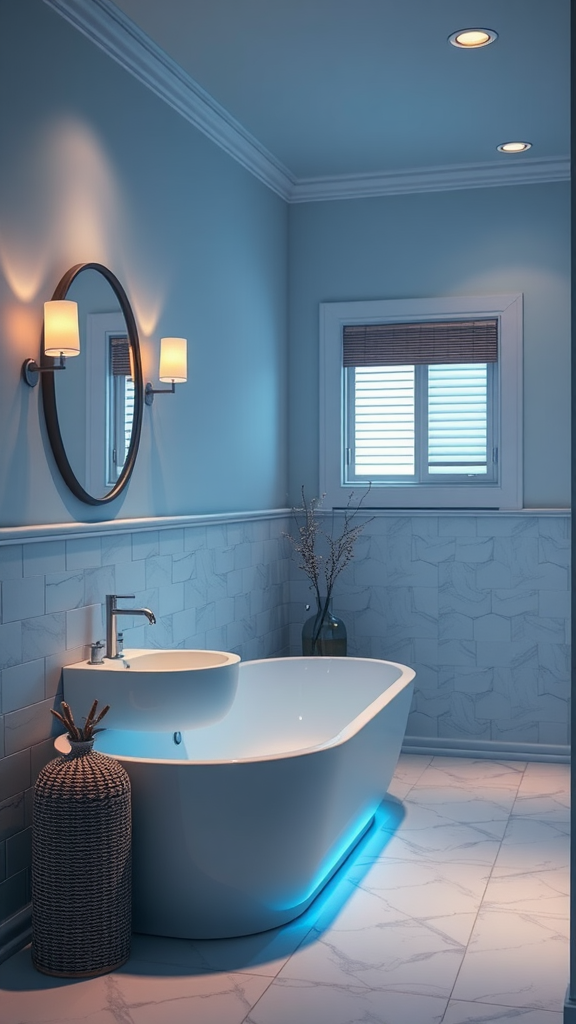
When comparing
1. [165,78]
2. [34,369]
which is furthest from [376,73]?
[34,369]

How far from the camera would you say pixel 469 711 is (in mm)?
5367

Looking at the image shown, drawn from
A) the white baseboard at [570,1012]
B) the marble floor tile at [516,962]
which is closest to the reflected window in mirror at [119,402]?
the marble floor tile at [516,962]

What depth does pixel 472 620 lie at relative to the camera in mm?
5352

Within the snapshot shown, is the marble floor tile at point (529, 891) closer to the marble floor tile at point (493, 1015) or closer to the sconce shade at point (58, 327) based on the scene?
the marble floor tile at point (493, 1015)

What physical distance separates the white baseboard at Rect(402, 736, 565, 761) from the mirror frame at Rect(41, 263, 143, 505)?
2.46 metres

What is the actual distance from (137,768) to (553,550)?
9.57ft

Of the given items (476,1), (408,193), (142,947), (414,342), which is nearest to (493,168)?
(408,193)

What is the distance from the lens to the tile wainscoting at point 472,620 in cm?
524

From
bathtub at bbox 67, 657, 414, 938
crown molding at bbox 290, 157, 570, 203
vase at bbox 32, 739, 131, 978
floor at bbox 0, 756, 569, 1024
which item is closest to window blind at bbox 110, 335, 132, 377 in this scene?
→ bathtub at bbox 67, 657, 414, 938

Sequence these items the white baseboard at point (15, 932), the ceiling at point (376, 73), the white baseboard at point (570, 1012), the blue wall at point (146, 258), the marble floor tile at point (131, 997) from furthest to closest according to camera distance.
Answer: the ceiling at point (376, 73) → the blue wall at point (146, 258) → the white baseboard at point (15, 932) → the marble floor tile at point (131, 997) → the white baseboard at point (570, 1012)

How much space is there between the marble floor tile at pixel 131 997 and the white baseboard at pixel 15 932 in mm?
83

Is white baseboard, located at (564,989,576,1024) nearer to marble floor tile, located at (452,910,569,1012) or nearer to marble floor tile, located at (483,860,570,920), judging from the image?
marble floor tile, located at (452,910,569,1012)

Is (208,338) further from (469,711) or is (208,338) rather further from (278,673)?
(469,711)

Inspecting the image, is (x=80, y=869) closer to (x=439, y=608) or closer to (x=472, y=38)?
(x=439, y=608)
